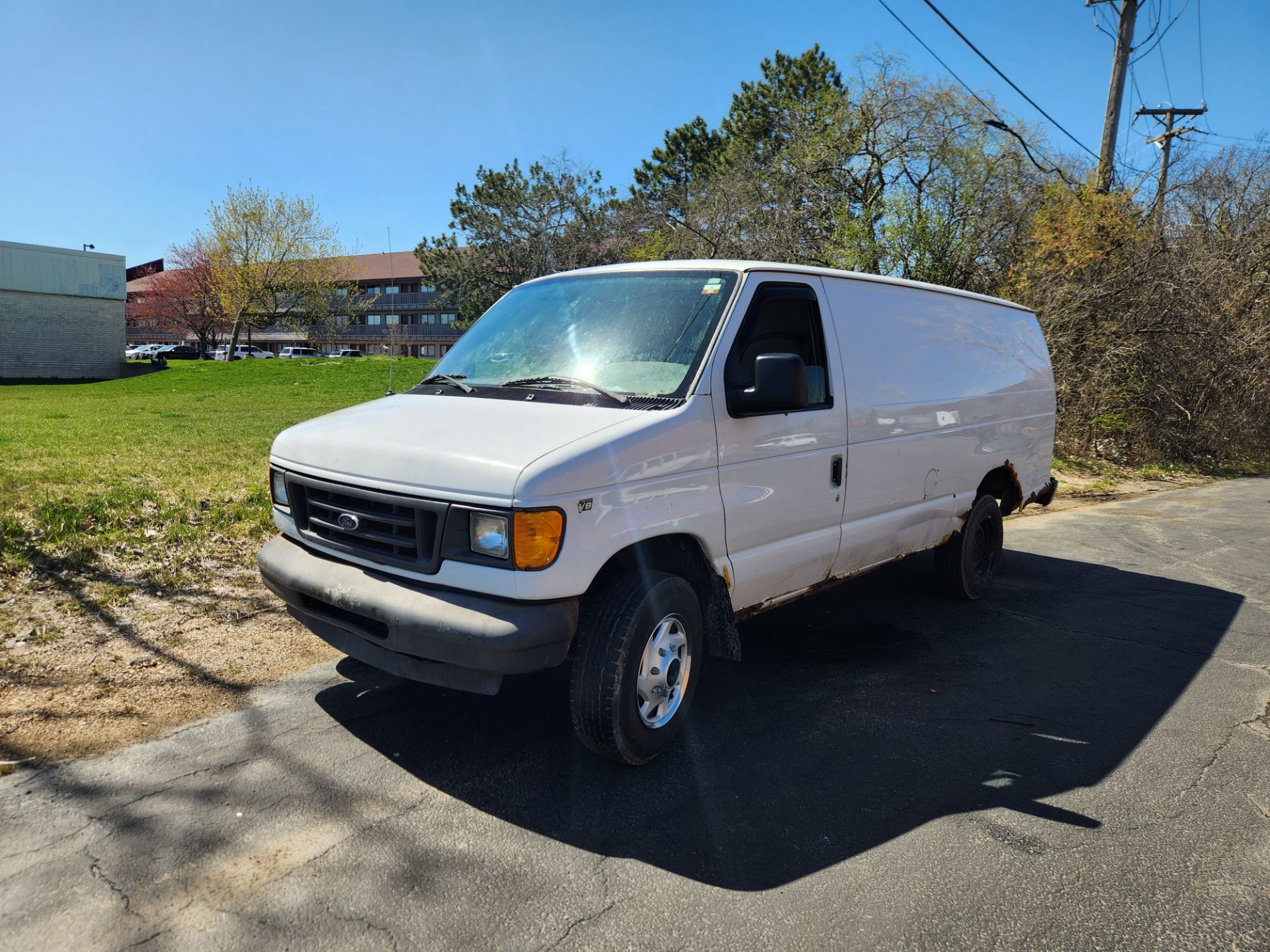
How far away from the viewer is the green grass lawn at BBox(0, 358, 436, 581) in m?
6.17

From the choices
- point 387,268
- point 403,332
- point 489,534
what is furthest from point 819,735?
point 387,268

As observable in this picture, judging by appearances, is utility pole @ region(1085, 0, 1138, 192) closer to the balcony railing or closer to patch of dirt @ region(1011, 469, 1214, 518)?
patch of dirt @ region(1011, 469, 1214, 518)

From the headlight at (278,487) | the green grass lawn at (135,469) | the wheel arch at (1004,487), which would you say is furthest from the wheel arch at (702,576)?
the green grass lawn at (135,469)

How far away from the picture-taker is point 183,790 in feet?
10.8

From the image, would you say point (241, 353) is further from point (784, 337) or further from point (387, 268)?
point (784, 337)

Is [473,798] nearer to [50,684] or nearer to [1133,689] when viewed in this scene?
[50,684]

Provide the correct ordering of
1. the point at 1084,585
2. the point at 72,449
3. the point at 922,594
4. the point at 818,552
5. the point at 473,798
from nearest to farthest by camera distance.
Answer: the point at 473,798
the point at 818,552
the point at 922,594
the point at 1084,585
the point at 72,449

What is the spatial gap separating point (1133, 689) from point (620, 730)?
316 centimetres

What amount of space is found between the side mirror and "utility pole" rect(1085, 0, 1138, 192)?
53.0 ft

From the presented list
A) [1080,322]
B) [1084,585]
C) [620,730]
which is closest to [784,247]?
[1080,322]

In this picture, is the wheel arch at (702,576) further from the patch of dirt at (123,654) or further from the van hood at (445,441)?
the patch of dirt at (123,654)

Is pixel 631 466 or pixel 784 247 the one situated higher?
pixel 784 247

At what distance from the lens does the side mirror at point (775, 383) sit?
3707 millimetres

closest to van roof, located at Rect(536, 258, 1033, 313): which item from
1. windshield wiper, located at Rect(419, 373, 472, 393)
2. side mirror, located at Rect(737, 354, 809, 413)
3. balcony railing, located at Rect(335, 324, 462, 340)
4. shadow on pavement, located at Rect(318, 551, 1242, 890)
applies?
side mirror, located at Rect(737, 354, 809, 413)
